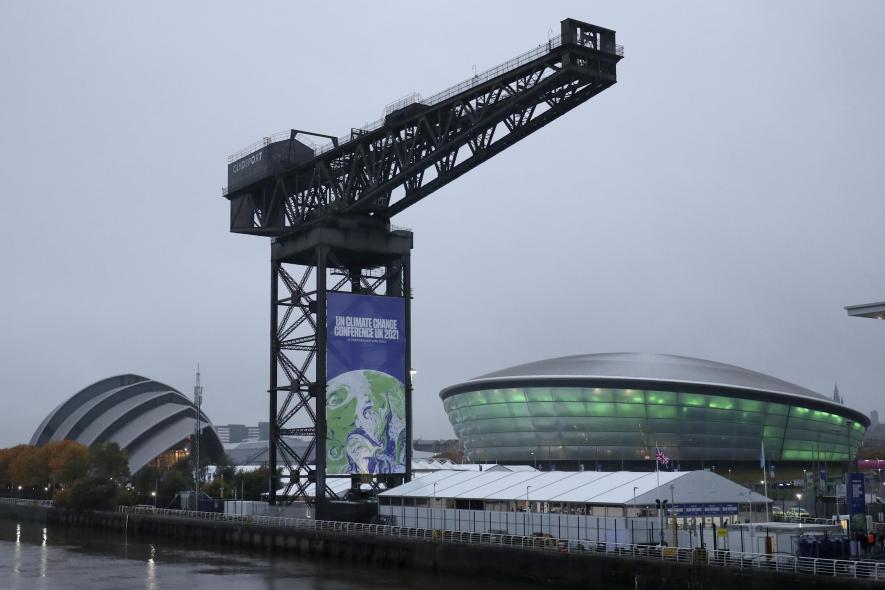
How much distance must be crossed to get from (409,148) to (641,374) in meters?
69.8

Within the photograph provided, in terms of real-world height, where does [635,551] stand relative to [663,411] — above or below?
below

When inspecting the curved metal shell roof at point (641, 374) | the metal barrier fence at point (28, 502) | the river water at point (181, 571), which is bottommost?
the river water at point (181, 571)

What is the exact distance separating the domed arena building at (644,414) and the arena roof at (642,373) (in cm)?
17

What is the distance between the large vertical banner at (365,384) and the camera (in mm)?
72062

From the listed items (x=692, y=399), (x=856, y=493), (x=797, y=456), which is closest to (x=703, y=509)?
(x=856, y=493)

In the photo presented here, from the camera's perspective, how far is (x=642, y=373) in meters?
131

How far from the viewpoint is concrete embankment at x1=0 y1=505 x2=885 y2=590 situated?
1571 inches

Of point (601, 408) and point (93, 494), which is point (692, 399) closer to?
point (601, 408)

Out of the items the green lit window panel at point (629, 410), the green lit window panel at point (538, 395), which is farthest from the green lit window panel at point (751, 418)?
the green lit window panel at point (538, 395)

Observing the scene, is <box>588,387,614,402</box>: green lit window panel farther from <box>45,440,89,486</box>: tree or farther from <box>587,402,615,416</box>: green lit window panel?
<box>45,440,89,486</box>: tree

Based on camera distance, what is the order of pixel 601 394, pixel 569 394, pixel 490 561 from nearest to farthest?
1. pixel 490 561
2. pixel 601 394
3. pixel 569 394

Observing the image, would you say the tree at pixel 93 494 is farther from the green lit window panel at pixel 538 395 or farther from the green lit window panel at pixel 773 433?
the green lit window panel at pixel 773 433

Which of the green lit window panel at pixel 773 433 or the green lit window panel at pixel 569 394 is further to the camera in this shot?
the green lit window panel at pixel 773 433

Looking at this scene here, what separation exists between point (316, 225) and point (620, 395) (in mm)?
67340
